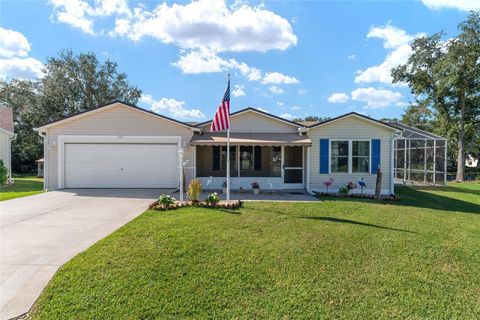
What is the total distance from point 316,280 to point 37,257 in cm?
577

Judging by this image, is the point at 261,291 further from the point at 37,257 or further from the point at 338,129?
the point at 338,129

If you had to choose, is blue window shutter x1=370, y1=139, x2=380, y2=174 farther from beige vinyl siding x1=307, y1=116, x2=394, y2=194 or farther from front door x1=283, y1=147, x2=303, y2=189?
front door x1=283, y1=147, x2=303, y2=189

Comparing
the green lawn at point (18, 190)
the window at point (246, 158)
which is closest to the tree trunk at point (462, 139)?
the window at point (246, 158)

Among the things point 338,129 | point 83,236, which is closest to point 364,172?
point 338,129

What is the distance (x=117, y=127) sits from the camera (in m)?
16.7

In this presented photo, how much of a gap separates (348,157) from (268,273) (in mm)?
12324

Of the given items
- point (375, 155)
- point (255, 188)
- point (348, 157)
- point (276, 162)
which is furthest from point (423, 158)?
point (255, 188)

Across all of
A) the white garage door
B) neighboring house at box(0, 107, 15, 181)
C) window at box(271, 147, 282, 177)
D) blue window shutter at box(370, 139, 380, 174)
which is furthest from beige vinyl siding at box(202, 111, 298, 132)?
neighboring house at box(0, 107, 15, 181)

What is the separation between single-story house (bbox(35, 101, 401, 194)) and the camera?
1642 cm

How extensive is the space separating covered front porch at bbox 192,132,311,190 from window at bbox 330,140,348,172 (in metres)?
1.48

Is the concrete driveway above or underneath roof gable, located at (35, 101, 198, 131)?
underneath

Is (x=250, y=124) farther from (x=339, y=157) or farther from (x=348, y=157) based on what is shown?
(x=348, y=157)

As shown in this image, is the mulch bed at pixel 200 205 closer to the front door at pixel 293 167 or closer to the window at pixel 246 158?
the front door at pixel 293 167

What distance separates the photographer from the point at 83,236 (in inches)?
298
